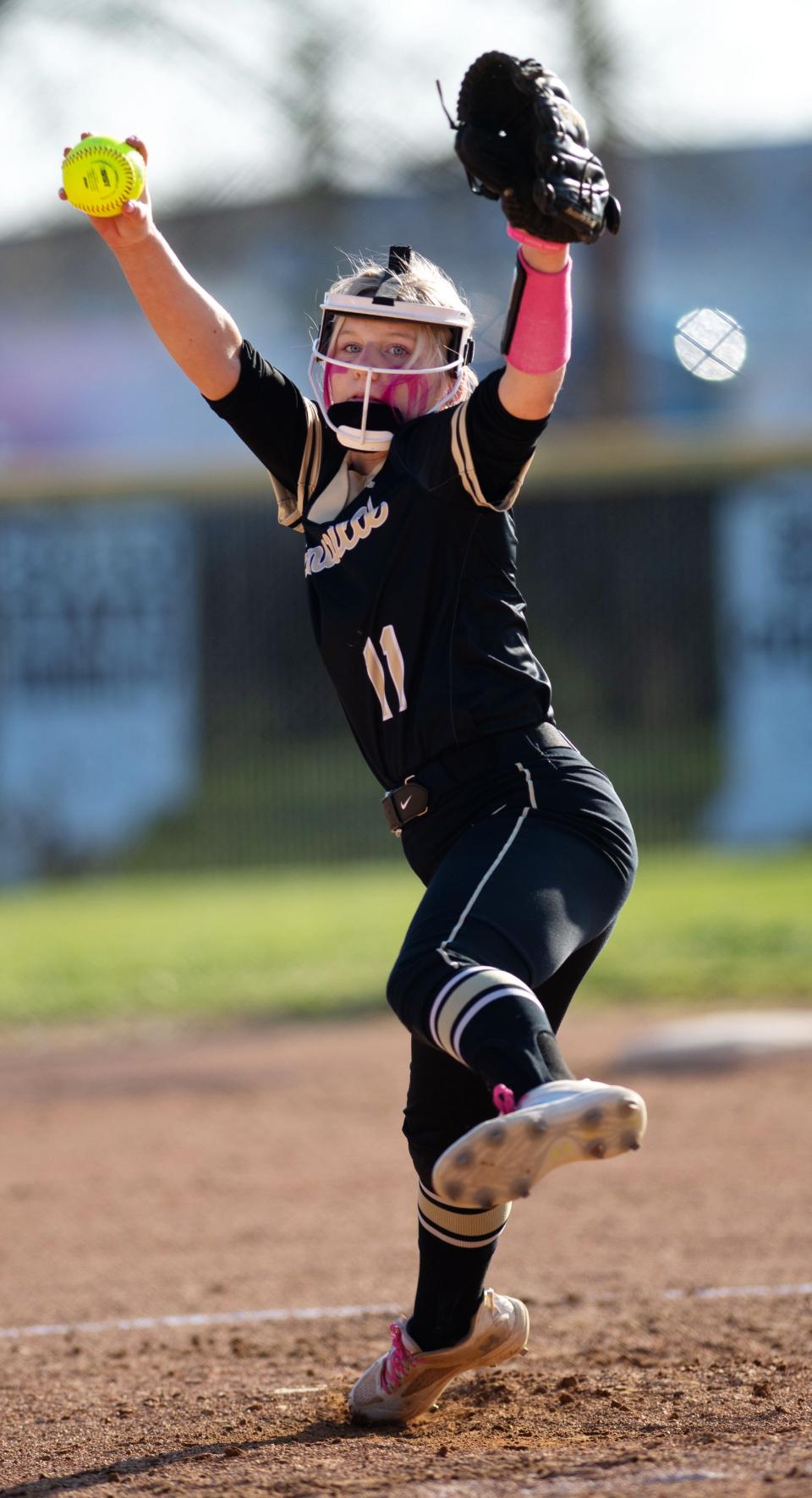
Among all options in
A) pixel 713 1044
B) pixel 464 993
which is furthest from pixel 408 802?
pixel 713 1044

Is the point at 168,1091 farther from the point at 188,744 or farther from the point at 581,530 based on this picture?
the point at 581,530

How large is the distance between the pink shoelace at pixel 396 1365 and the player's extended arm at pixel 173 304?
1.87 m

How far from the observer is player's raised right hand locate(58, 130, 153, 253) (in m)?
3.06

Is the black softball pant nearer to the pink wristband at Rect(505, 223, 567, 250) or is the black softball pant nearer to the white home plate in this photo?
the pink wristband at Rect(505, 223, 567, 250)

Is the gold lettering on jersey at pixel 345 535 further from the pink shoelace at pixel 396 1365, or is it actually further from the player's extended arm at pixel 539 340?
the pink shoelace at pixel 396 1365

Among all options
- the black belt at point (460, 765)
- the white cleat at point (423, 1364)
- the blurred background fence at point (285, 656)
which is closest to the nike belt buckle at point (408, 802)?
the black belt at point (460, 765)

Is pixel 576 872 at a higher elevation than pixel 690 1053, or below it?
higher

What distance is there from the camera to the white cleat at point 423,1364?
3211mm

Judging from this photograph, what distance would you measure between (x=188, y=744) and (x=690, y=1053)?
27.2 ft

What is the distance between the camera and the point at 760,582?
1479 cm

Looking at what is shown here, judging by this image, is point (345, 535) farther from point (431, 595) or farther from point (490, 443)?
point (490, 443)

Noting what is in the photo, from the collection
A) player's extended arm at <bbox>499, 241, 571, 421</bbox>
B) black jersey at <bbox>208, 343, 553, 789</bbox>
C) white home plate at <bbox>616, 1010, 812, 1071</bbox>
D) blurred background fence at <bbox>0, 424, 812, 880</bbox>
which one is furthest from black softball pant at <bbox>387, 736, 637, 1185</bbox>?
blurred background fence at <bbox>0, 424, 812, 880</bbox>

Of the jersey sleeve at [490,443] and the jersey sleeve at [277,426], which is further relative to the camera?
the jersey sleeve at [277,426]

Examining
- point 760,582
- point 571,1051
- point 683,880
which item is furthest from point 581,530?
point 571,1051
